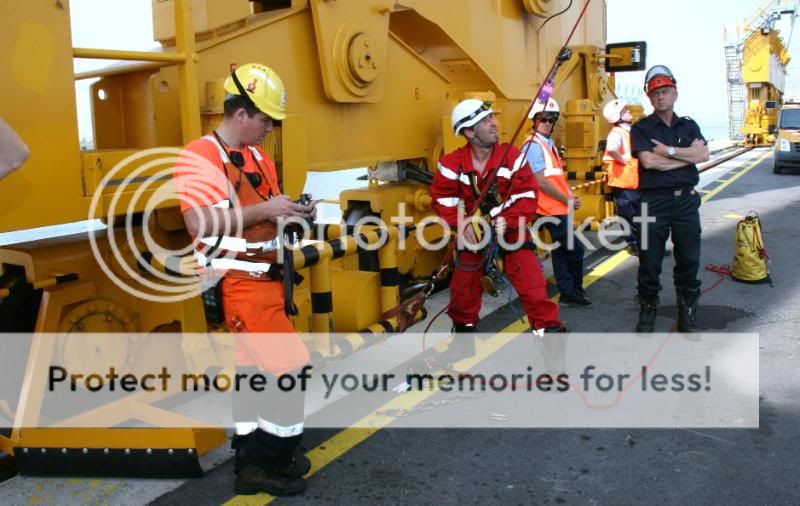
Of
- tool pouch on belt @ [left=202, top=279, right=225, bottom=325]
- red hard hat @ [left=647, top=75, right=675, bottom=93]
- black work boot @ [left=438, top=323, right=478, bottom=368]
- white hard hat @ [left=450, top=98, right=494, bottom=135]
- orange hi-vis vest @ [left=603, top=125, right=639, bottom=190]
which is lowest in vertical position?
black work boot @ [left=438, top=323, right=478, bottom=368]

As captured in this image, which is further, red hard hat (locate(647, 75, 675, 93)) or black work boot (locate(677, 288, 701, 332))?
black work boot (locate(677, 288, 701, 332))

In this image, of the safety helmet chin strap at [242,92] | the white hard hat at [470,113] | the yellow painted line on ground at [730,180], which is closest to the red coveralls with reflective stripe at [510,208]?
the white hard hat at [470,113]

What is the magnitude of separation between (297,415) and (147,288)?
4.59 ft

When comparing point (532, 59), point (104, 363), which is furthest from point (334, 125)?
point (532, 59)

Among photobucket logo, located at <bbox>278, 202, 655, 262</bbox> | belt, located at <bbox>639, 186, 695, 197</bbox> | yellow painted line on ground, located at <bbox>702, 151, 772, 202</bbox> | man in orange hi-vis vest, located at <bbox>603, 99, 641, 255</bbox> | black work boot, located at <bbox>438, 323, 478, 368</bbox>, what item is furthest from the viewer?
yellow painted line on ground, located at <bbox>702, 151, 772, 202</bbox>

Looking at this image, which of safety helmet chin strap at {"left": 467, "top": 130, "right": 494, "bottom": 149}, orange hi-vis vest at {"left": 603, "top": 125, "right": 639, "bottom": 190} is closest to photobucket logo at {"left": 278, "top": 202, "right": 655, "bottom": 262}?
safety helmet chin strap at {"left": 467, "top": 130, "right": 494, "bottom": 149}

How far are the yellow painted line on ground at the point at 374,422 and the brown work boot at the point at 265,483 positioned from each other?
4 centimetres

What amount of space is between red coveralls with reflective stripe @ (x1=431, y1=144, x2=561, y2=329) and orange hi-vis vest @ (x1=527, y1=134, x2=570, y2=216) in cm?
160

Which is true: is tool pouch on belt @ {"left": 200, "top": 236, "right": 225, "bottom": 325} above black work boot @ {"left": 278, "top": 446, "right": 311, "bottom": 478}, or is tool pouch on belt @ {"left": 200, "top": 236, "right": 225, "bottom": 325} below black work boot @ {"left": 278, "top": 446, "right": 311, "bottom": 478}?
above

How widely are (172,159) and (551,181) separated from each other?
345 cm

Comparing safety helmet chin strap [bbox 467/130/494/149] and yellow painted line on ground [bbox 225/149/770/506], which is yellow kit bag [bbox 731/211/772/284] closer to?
yellow painted line on ground [bbox 225/149/770/506]

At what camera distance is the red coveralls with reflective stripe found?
14.6 ft

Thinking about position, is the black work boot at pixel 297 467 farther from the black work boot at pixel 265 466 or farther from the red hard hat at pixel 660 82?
the red hard hat at pixel 660 82

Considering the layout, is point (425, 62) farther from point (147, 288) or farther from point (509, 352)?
point (147, 288)
